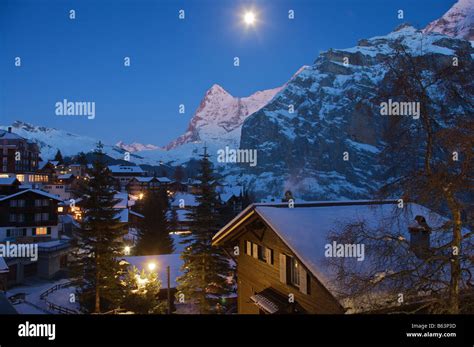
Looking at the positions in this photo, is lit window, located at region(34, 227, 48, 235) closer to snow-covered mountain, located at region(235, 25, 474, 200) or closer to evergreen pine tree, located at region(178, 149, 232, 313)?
evergreen pine tree, located at region(178, 149, 232, 313)

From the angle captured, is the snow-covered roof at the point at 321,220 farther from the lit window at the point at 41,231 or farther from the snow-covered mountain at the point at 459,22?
the lit window at the point at 41,231

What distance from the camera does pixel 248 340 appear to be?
2291mm

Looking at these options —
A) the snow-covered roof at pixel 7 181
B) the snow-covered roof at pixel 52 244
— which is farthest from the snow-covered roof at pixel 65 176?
the snow-covered roof at pixel 52 244

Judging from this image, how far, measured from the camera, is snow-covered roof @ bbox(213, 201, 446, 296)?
3.85m

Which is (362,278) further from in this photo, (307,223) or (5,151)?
(5,151)

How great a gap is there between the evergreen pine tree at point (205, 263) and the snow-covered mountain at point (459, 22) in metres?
7.90

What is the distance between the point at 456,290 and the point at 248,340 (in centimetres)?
250

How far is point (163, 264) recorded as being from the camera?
14336mm

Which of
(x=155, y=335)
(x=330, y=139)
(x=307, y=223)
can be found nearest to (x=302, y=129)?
(x=330, y=139)

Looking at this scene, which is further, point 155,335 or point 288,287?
point 288,287

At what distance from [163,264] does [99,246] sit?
4.20 metres

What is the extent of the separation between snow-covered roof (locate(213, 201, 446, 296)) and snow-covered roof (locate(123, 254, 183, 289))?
7.68 m

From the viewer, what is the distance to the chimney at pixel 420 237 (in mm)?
3385

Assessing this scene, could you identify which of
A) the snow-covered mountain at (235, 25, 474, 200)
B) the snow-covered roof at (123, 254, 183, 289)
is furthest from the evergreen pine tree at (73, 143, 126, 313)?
the snow-covered mountain at (235, 25, 474, 200)
